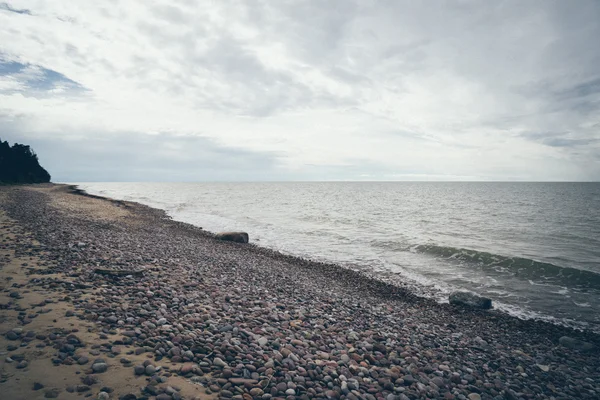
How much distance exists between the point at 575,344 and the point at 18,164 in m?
111

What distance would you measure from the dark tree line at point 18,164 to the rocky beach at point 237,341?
→ 278 feet

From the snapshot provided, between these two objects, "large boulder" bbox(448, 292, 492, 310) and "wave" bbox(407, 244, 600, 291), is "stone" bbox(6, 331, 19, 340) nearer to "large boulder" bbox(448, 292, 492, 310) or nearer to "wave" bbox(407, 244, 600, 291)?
"large boulder" bbox(448, 292, 492, 310)

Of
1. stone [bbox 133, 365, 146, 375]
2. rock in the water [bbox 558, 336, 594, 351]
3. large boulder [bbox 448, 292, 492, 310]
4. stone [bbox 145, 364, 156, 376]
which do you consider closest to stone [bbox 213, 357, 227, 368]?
stone [bbox 145, 364, 156, 376]

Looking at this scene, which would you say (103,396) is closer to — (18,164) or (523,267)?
(523,267)

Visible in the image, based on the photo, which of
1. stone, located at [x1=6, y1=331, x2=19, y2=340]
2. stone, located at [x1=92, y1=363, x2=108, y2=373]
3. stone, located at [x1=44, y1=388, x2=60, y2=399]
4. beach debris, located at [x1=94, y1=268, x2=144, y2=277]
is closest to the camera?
stone, located at [x1=44, y1=388, x2=60, y2=399]

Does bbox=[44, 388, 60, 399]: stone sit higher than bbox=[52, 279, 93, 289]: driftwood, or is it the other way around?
bbox=[52, 279, 93, 289]: driftwood

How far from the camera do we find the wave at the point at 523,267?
55.4ft

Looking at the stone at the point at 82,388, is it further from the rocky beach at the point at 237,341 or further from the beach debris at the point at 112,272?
the beach debris at the point at 112,272

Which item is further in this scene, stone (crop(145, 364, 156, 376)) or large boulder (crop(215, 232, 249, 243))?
large boulder (crop(215, 232, 249, 243))

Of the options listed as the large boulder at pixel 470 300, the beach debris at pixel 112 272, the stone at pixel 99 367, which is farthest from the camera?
the large boulder at pixel 470 300

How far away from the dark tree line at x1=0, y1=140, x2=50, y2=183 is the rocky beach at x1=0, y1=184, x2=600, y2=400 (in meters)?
84.6

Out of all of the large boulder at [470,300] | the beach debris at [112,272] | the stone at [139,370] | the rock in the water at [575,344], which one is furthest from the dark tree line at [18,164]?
the rock in the water at [575,344]

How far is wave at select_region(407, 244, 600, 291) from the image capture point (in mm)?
16891

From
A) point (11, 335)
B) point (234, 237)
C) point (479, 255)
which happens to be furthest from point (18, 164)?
point (479, 255)
